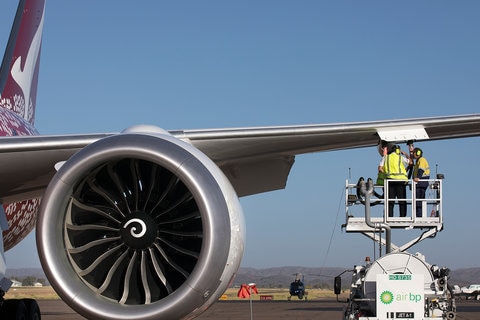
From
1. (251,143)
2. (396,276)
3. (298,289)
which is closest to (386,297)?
(396,276)

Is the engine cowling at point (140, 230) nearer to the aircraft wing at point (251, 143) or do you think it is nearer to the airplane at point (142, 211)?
the airplane at point (142, 211)

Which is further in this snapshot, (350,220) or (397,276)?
(350,220)

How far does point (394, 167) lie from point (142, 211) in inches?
213

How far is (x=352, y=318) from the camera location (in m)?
12.0

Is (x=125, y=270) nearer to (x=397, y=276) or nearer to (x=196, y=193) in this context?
(x=196, y=193)

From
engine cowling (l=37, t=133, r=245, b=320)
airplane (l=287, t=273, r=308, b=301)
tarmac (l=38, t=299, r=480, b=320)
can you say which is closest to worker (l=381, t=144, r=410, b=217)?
engine cowling (l=37, t=133, r=245, b=320)

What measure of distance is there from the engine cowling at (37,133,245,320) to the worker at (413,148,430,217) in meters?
5.48

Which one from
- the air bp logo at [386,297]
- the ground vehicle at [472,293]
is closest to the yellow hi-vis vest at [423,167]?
the air bp logo at [386,297]

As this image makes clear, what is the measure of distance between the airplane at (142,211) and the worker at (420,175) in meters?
3.61

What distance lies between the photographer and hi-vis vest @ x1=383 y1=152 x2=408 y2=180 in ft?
36.9

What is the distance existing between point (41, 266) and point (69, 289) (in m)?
0.31

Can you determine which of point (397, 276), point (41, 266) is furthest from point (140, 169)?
point (397, 276)

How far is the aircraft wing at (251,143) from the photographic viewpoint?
294 inches

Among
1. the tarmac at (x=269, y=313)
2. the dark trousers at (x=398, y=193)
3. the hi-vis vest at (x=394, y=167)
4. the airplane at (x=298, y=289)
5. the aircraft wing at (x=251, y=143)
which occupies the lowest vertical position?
the tarmac at (x=269, y=313)
